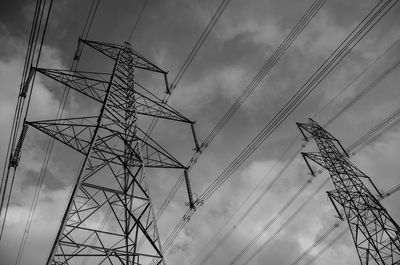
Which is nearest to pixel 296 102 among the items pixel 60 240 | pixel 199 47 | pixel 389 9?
pixel 389 9

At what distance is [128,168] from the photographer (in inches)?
308

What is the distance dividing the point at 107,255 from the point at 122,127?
14.0 feet

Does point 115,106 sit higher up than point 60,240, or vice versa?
point 115,106

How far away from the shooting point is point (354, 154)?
17.4 metres

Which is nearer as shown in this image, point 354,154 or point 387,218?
point 387,218

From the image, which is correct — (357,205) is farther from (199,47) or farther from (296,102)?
(199,47)

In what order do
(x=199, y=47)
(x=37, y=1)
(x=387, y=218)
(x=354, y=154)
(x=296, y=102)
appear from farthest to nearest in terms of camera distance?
(x=354, y=154) → (x=387, y=218) → (x=199, y=47) → (x=296, y=102) → (x=37, y=1)

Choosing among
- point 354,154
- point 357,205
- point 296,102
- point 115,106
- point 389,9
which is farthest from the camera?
point 354,154

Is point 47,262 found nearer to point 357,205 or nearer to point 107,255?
point 107,255

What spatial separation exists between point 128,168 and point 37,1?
4.79m

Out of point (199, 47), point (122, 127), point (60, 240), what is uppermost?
point (199, 47)

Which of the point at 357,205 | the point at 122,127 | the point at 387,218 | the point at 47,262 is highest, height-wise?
the point at 122,127

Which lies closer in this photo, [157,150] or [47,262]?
[47,262]

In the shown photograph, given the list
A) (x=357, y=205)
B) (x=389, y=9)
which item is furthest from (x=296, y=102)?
(x=357, y=205)
